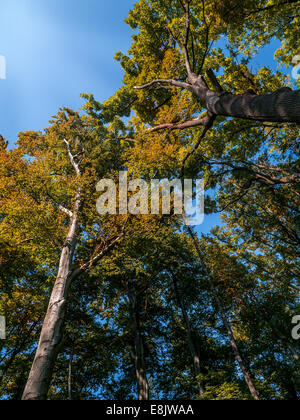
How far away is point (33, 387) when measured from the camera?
14.0 ft

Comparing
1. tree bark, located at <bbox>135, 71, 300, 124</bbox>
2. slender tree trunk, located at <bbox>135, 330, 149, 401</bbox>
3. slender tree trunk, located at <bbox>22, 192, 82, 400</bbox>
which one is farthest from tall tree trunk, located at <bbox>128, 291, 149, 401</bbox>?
tree bark, located at <bbox>135, 71, 300, 124</bbox>

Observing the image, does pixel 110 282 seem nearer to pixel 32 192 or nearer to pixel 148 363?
pixel 148 363

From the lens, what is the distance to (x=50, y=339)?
4969mm

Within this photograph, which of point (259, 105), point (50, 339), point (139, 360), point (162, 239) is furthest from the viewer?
point (162, 239)

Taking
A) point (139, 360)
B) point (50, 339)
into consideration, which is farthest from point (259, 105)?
point (139, 360)

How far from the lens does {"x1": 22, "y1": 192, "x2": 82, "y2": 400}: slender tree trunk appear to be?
4297 mm

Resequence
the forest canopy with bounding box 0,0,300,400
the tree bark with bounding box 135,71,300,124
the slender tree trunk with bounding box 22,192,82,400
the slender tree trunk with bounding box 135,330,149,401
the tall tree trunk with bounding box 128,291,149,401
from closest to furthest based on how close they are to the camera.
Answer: the tree bark with bounding box 135,71,300,124
the slender tree trunk with bounding box 22,192,82,400
the forest canopy with bounding box 0,0,300,400
the slender tree trunk with bounding box 135,330,149,401
the tall tree trunk with bounding box 128,291,149,401

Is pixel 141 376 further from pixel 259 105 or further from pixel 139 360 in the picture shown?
pixel 259 105

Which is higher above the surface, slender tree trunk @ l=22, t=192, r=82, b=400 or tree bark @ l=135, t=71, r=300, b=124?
tree bark @ l=135, t=71, r=300, b=124

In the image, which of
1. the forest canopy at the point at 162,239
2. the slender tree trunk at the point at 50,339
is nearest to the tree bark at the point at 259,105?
the forest canopy at the point at 162,239

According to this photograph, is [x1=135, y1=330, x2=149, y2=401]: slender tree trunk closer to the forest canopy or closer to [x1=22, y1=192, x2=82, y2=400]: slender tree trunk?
the forest canopy

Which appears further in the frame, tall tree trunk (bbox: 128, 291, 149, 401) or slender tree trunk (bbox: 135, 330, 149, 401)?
tall tree trunk (bbox: 128, 291, 149, 401)

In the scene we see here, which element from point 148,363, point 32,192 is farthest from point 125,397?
point 32,192

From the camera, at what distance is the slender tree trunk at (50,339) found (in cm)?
430
